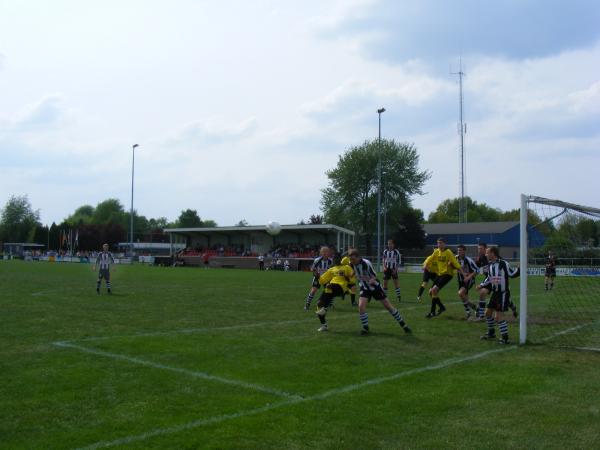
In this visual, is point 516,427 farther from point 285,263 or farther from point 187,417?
point 285,263

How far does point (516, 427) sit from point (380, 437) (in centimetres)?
150

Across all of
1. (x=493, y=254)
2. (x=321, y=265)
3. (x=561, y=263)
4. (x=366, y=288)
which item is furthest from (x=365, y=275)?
(x=561, y=263)

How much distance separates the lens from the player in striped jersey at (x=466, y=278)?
14.2 meters

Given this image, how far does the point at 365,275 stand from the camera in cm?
1181

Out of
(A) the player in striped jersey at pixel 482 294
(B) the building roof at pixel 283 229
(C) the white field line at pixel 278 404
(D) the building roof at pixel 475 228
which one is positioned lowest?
(C) the white field line at pixel 278 404

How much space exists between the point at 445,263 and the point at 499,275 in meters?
3.90

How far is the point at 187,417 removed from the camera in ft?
19.7

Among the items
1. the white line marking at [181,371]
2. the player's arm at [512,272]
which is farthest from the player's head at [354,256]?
the white line marking at [181,371]

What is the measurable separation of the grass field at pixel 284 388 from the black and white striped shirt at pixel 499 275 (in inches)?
44.0

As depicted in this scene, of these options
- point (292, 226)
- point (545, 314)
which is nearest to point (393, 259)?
point (545, 314)

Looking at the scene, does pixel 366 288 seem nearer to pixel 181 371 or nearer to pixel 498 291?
pixel 498 291

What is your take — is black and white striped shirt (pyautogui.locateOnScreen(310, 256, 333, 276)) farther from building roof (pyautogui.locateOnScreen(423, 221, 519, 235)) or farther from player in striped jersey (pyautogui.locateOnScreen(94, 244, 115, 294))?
building roof (pyautogui.locateOnScreen(423, 221, 519, 235))

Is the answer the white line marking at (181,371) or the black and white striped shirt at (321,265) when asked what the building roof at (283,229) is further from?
the white line marking at (181,371)

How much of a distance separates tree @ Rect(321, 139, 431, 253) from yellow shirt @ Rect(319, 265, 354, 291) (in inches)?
2403
